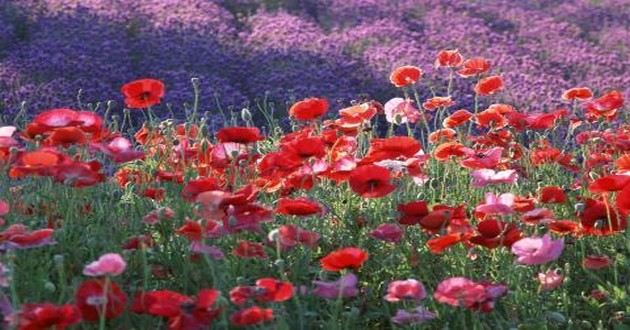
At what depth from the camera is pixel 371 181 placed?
8.09 ft

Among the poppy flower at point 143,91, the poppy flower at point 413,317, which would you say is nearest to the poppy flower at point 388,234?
the poppy flower at point 413,317

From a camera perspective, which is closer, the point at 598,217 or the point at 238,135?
the point at 598,217

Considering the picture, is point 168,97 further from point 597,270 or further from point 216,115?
point 597,270

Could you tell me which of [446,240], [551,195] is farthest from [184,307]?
[551,195]

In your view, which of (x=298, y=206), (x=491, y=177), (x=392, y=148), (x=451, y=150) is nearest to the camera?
(x=298, y=206)

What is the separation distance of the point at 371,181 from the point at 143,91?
2.07ft

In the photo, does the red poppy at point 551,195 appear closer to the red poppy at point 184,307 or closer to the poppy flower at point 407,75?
the poppy flower at point 407,75

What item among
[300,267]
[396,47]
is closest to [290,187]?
[300,267]

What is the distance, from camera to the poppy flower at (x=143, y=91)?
2691 mm

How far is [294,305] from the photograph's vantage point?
244 centimetres

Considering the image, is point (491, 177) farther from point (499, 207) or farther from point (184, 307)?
point (184, 307)

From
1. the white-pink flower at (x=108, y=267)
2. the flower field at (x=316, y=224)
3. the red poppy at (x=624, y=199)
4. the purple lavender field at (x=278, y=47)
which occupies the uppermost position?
the white-pink flower at (x=108, y=267)

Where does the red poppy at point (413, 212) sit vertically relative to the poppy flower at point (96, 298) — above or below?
below

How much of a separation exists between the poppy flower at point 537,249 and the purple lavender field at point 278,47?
10.2ft
